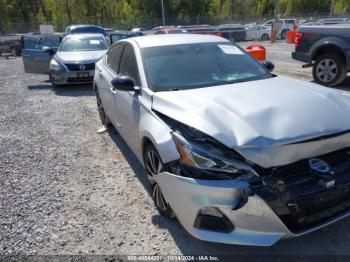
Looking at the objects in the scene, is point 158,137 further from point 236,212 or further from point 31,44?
point 31,44

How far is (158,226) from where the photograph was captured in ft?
10.2

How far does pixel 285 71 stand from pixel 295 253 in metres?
8.90

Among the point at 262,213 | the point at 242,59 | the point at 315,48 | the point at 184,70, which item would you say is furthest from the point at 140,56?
the point at 315,48

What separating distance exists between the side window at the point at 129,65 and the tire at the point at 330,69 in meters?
5.71

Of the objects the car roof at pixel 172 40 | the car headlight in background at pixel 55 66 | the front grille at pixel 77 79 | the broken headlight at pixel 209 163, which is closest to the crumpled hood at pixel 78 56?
the car headlight in background at pixel 55 66

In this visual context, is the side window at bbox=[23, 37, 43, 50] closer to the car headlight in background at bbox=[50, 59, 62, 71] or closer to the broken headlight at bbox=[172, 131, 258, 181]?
the car headlight in background at bbox=[50, 59, 62, 71]

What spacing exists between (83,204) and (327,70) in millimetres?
7002

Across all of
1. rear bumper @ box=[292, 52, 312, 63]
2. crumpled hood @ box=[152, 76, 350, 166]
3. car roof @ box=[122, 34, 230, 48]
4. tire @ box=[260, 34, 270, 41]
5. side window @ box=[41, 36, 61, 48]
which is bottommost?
tire @ box=[260, 34, 270, 41]

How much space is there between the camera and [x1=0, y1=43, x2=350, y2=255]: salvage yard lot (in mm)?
2820

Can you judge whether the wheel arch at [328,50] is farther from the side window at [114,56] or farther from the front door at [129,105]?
the front door at [129,105]

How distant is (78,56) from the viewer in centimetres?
977

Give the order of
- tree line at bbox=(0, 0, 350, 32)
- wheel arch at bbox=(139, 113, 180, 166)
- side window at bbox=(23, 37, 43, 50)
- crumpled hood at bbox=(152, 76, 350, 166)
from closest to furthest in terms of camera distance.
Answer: crumpled hood at bbox=(152, 76, 350, 166), wheel arch at bbox=(139, 113, 180, 166), side window at bbox=(23, 37, 43, 50), tree line at bbox=(0, 0, 350, 32)

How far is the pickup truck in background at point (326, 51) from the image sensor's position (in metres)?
7.73

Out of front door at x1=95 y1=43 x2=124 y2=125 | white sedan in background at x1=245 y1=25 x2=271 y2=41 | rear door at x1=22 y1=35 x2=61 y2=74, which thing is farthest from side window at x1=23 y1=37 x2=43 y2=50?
white sedan in background at x1=245 y1=25 x2=271 y2=41
